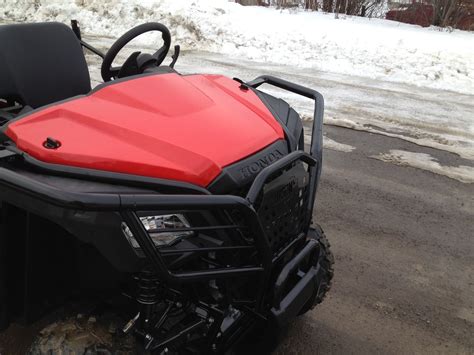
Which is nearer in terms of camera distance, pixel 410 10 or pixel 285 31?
pixel 285 31

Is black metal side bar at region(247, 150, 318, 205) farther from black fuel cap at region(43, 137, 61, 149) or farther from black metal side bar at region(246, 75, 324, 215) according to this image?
black fuel cap at region(43, 137, 61, 149)

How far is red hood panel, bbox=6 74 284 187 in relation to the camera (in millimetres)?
1843

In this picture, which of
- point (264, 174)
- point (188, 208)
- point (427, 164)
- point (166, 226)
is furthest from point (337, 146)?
point (188, 208)

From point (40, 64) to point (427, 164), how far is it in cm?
376

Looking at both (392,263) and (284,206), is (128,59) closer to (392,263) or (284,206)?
(284,206)

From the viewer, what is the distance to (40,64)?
109 inches

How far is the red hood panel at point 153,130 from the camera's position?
184cm

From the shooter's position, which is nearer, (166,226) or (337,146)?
(166,226)

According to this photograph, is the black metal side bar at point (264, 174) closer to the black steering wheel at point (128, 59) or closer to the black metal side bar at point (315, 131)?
the black metal side bar at point (315, 131)

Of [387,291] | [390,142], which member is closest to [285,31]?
[390,142]

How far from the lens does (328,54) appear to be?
966cm

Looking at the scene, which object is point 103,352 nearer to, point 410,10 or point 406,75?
point 406,75

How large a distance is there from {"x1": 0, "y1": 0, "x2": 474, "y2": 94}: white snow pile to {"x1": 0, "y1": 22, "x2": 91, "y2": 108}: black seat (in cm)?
662

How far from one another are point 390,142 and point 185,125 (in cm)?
404
